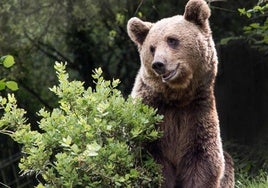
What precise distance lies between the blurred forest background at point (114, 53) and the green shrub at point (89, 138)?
3129mm

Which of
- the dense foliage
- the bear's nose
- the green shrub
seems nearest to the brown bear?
the bear's nose

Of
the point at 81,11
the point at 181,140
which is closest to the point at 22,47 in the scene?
the point at 81,11

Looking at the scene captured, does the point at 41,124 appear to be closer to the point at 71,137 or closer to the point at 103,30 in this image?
the point at 71,137

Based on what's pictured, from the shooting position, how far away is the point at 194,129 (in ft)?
18.6

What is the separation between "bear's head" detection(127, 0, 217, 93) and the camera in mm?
5508

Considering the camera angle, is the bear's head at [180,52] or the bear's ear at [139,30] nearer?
the bear's head at [180,52]

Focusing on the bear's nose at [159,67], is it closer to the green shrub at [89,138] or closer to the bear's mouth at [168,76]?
the bear's mouth at [168,76]

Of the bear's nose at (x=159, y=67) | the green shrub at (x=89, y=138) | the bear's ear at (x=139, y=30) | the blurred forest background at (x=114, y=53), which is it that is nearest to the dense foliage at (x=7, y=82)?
the green shrub at (x=89, y=138)

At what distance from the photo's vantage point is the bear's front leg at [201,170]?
5.71 m

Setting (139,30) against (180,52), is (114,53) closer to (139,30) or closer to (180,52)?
(139,30)

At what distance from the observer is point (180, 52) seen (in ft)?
18.3

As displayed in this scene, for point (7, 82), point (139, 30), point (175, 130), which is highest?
point (139, 30)

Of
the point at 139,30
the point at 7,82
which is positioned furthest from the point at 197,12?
the point at 7,82

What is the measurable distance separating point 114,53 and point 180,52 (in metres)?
6.99
